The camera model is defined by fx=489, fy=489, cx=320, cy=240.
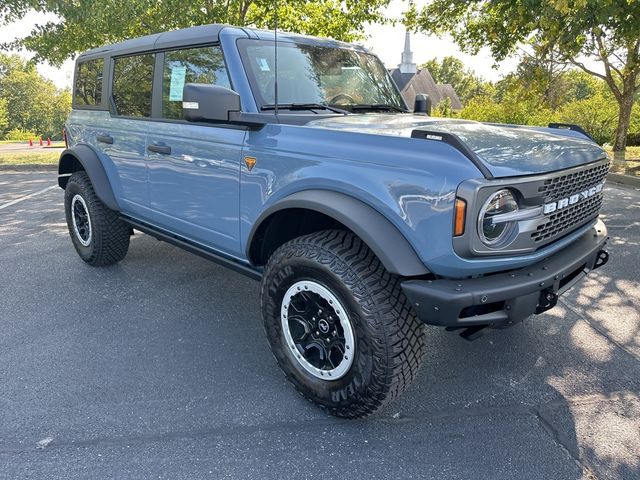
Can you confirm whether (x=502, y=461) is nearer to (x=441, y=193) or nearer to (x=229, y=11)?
(x=441, y=193)

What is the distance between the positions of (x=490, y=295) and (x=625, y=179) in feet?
31.9

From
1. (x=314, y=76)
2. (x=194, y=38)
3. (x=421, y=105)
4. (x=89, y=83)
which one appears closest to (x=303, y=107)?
(x=314, y=76)

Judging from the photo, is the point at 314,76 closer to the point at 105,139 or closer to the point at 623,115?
the point at 105,139

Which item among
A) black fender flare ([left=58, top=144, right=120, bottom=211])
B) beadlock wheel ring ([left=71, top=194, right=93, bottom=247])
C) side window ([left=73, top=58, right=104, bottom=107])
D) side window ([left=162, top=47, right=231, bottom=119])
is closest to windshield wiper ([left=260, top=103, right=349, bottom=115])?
side window ([left=162, top=47, right=231, bottom=119])

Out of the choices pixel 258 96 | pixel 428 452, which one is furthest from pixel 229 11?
pixel 428 452

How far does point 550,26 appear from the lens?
6.65 metres

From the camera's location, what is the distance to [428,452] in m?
2.25

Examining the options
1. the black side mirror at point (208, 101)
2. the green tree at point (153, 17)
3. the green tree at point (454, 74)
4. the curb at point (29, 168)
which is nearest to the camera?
the black side mirror at point (208, 101)

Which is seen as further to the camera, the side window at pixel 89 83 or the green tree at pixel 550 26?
the green tree at pixel 550 26

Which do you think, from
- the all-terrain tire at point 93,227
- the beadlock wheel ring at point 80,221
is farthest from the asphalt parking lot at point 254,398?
the beadlock wheel ring at point 80,221

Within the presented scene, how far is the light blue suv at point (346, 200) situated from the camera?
206 cm

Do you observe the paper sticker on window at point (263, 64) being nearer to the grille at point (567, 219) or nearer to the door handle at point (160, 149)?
the door handle at point (160, 149)

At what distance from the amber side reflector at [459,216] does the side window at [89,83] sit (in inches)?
142

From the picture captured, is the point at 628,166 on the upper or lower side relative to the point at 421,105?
lower
